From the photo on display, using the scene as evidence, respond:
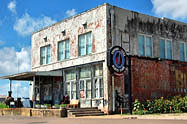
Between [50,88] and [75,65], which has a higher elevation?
[75,65]

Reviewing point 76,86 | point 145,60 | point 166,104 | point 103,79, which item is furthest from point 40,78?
point 166,104

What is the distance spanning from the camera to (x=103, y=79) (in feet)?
73.9

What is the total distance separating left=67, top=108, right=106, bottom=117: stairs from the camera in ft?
66.7

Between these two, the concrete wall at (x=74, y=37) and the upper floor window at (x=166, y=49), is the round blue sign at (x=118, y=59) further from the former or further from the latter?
the upper floor window at (x=166, y=49)

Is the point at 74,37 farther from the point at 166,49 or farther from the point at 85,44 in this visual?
the point at 166,49

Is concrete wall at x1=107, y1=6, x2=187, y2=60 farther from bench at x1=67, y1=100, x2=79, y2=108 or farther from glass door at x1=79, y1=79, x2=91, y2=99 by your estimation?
bench at x1=67, y1=100, x2=79, y2=108

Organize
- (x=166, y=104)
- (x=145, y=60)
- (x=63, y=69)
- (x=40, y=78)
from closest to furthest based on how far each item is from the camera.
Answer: (x=166, y=104) → (x=145, y=60) → (x=63, y=69) → (x=40, y=78)

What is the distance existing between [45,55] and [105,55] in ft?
29.1

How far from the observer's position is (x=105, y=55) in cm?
2245

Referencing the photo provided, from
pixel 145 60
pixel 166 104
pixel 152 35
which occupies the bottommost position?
pixel 166 104

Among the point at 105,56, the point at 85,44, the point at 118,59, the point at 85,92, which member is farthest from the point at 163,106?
the point at 85,44

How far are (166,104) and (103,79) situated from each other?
4.72 metres

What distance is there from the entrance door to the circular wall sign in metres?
3.68

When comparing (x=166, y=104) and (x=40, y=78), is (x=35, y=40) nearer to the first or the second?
(x=40, y=78)
